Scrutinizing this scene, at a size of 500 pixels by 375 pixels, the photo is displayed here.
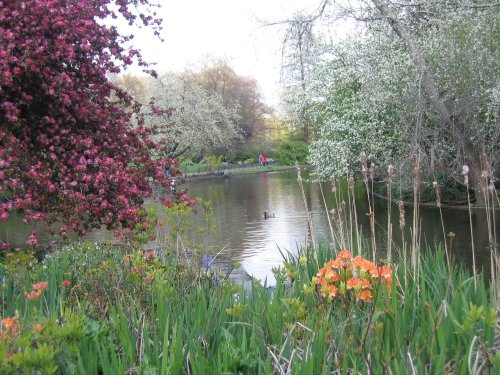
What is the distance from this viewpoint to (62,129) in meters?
7.04

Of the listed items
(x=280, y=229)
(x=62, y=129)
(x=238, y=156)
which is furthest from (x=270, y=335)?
(x=238, y=156)

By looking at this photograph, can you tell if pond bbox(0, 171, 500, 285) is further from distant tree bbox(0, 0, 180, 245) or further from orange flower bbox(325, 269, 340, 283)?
orange flower bbox(325, 269, 340, 283)

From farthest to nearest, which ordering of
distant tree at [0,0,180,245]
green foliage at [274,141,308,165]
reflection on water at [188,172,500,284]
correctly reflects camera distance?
green foliage at [274,141,308,165] < reflection on water at [188,172,500,284] < distant tree at [0,0,180,245]

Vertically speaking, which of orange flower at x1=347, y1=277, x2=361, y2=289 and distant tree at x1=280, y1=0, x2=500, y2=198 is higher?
distant tree at x1=280, y1=0, x2=500, y2=198

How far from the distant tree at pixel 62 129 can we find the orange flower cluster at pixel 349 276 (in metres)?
4.15

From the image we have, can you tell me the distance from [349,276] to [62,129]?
5.14 metres

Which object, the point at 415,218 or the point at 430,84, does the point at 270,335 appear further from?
the point at 430,84

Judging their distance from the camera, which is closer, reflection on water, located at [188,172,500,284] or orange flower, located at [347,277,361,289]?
orange flower, located at [347,277,361,289]

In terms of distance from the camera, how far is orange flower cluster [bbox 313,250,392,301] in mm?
2670

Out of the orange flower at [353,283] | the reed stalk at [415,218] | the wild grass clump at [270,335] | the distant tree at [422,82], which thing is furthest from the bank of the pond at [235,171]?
the orange flower at [353,283]

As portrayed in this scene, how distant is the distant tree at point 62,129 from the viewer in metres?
6.50

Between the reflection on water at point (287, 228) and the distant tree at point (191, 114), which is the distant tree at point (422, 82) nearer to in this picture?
the reflection on water at point (287, 228)

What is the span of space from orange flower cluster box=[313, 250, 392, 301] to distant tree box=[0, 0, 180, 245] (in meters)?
4.15

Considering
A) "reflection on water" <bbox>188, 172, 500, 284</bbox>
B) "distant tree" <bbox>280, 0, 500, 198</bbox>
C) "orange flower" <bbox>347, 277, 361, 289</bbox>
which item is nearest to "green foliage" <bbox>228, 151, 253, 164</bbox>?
"reflection on water" <bbox>188, 172, 500, 284</bbox>
